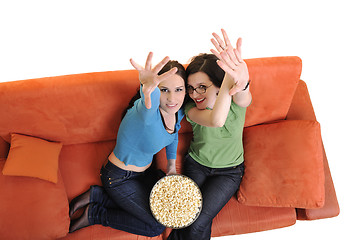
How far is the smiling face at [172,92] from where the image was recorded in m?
1.59

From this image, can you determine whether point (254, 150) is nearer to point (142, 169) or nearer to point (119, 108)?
point (142, 169)

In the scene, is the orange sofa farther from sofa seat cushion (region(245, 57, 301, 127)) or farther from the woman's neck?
the woman's neck

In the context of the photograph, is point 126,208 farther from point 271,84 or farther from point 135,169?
point 271,84

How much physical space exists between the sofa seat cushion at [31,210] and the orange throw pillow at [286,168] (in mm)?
1231

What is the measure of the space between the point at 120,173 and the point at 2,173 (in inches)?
29.5

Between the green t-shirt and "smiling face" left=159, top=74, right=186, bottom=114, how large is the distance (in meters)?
0.29

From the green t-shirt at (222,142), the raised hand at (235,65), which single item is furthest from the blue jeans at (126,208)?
the raised hand at (235,65)

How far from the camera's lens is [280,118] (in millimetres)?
2223

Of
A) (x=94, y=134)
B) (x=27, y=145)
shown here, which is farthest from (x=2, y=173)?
(x=94, y=134)

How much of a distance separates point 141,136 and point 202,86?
472 millimetres

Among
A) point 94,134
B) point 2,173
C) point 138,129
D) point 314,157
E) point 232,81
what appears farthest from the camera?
point 94,134

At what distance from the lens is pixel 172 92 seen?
5.24 ft

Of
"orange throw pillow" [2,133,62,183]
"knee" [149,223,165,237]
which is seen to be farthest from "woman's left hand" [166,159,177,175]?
"orange throw pillow" [2,133,62,183]

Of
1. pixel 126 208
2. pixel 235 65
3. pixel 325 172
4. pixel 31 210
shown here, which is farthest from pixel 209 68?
pixel 31 210
